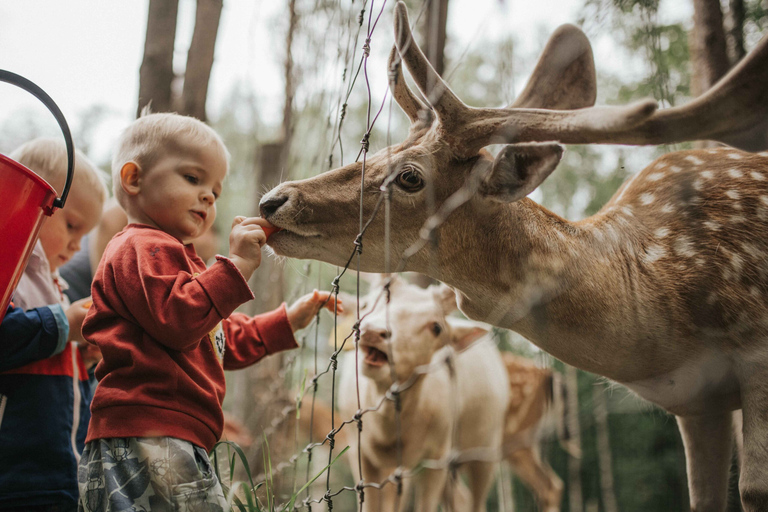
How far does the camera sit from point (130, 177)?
149 centimetres

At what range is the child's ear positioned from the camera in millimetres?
1475

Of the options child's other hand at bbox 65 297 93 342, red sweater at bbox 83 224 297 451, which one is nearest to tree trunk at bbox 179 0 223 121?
child's other hand at bbox 65 297 93 342

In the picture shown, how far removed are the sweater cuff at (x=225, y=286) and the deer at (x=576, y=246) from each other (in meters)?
0.34

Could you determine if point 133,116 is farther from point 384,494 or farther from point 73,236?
point 384,494

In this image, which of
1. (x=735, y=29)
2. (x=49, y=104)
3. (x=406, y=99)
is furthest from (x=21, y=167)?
(x=735, y=29)

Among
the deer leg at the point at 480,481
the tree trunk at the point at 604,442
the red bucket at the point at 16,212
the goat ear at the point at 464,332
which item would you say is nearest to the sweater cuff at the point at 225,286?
the red bucket at the point at 16,212

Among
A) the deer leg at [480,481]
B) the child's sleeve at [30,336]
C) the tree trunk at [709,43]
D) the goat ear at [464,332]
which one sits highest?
the tree trunk at [709,43]

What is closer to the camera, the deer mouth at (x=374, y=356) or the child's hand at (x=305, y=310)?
the child's hand at (x=305, y=310)

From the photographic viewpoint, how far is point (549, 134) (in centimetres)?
152

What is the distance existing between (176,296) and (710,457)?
160 cm

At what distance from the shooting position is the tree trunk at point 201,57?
121 inches

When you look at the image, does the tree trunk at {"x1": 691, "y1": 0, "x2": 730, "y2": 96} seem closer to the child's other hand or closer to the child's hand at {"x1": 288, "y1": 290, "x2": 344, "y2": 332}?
the child's hand at {"x1": 288, "y1": 290, "x2": 344, "y2": 332}

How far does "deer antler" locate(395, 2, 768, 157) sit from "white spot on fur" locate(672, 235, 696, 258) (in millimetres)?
278

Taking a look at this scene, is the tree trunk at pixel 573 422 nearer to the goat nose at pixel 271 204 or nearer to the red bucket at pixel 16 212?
the goat nose at pixel 271 204
